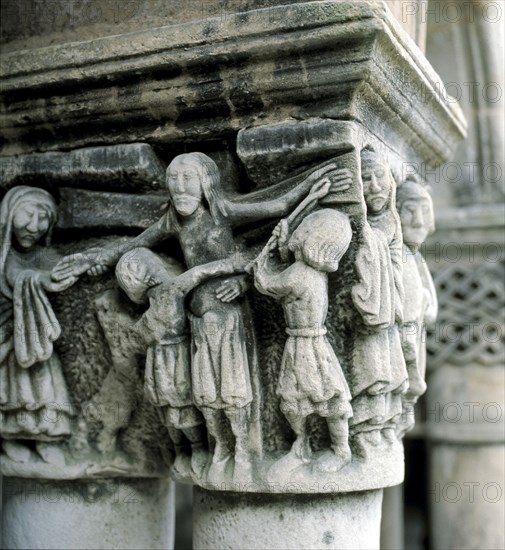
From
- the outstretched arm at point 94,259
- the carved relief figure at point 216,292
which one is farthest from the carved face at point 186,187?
the outstretched arm at point 94,259

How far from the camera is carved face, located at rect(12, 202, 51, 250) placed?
5.04 feet

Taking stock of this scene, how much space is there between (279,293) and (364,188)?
24 cm

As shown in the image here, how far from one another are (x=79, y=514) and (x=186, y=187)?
0.78m

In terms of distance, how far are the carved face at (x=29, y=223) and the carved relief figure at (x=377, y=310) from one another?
2.15 feet

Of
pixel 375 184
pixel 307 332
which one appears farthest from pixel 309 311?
pixel 375 184

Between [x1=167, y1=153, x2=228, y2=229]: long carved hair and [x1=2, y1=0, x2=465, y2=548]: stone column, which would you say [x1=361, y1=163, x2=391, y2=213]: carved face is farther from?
[x1=167, y1=153, x2=228, y2=229]: long carved hair

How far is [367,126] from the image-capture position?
55.6 inches

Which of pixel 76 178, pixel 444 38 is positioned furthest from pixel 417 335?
pixel 444 38

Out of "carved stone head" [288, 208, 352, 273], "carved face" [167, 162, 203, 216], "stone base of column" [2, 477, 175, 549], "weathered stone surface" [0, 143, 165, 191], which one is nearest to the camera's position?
"carved stone head" [288, 208, 352, 273]

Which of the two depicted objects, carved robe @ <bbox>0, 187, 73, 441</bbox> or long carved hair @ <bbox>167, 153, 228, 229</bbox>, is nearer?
long carved hair @ <bbox>167, 153, 228, 229</bbox>

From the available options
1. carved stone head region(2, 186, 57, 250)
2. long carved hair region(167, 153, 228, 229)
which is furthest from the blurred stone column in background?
carved stone head region(2, 186, 57, 250)

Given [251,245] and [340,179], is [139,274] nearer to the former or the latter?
[251,245]

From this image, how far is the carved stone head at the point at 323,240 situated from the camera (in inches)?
50.8

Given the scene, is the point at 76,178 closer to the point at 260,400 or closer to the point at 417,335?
the point at 260,400
